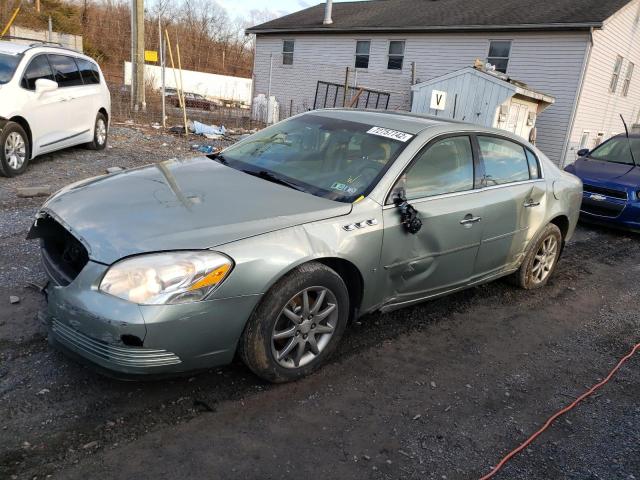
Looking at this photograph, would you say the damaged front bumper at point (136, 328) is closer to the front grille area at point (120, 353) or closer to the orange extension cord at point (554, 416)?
the front grille area at point (120, 353)

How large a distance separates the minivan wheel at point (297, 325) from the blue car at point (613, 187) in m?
6.22

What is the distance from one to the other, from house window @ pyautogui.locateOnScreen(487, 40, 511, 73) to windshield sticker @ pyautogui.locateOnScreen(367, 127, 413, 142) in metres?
14.4

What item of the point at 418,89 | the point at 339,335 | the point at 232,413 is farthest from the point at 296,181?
the point at 418,89

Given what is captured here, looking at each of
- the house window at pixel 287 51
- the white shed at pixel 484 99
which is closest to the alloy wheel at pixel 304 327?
the white shed at pixel 484 99

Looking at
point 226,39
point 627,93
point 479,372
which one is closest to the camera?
point 479,372

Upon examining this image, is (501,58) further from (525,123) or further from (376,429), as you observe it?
(376,429)

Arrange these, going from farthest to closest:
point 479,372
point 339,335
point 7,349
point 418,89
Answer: point 418,89, point 479,372, point 339,335, point 7,349

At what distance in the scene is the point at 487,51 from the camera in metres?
16.4

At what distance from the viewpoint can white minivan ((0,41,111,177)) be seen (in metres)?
6.66

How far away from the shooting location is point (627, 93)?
749 inches

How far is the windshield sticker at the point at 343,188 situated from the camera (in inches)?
126

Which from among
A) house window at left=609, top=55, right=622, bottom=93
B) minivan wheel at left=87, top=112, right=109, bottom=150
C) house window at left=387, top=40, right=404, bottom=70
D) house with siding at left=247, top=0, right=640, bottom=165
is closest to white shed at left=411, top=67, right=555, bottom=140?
house with siding at left=247, top=0, right=640, bottom=165

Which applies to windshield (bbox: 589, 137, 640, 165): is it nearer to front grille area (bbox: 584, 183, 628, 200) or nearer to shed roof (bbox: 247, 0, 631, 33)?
front grille area (bbox: 584, 183, 628, 200)

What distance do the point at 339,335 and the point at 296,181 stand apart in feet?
3.48
